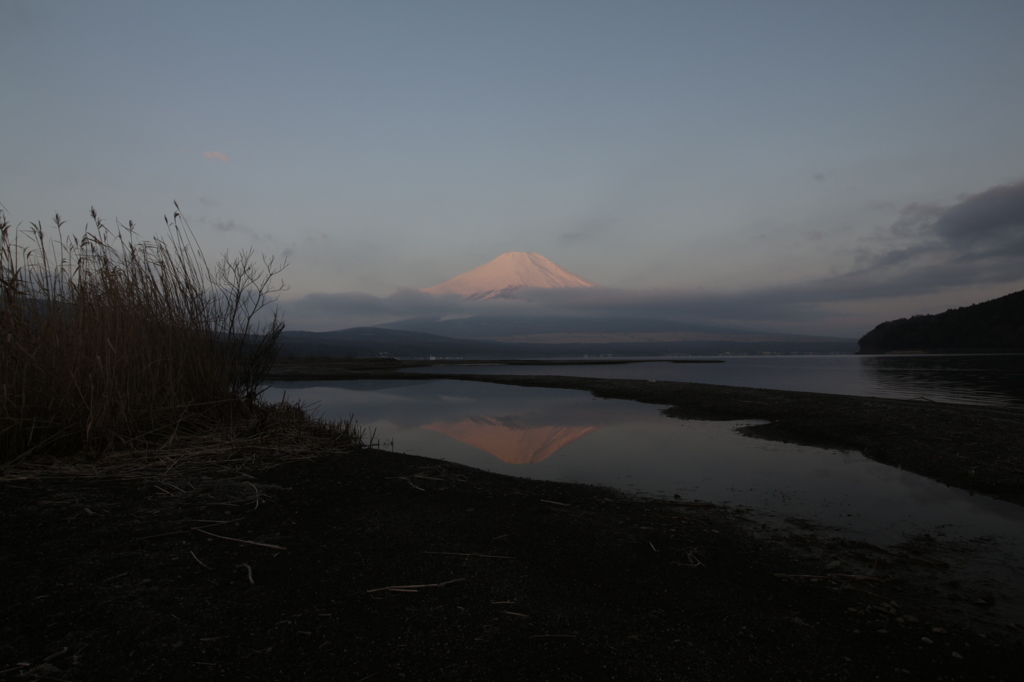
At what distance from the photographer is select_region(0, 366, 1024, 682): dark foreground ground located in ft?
7.29

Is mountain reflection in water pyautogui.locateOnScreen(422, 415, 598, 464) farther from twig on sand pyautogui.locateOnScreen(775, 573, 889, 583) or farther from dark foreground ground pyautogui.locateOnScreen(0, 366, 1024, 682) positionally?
twig on sand pyautogui.locateOnScreen(775, 573, 889, 583)

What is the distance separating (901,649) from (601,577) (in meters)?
1.54

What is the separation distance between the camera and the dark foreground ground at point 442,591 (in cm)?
222

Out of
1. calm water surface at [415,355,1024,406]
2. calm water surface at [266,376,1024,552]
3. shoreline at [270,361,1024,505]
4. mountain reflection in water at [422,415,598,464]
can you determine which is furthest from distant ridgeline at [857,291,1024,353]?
mountain reflection in water at [422,415,598,464]

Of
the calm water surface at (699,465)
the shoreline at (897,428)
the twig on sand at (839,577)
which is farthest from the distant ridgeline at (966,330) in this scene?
the twig on sand at (839,577)

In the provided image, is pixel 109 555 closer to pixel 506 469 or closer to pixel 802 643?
pixel 802 643

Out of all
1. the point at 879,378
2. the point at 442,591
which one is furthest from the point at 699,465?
the point at 879,378

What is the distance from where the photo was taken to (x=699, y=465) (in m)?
7.52

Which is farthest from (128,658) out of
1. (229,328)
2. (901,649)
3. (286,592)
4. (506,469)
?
(229,328)

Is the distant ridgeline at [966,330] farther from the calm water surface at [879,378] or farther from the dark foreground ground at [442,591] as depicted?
the dark foreground ground at [442,591]

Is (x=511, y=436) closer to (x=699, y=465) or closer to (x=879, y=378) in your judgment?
(x=699, y=465)

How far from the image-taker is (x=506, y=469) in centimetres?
734

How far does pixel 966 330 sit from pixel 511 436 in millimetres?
102293

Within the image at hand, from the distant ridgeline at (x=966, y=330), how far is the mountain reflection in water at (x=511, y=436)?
93124 millimetres
